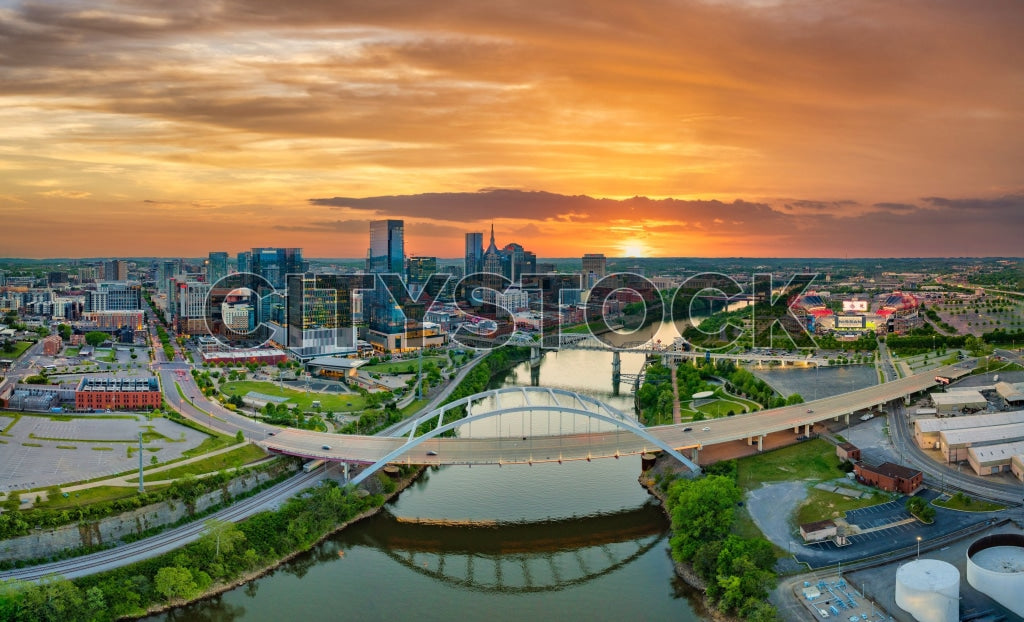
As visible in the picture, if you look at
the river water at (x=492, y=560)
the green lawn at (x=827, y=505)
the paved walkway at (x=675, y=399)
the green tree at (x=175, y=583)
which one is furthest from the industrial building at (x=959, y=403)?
the green tree at (x=175, y=583)

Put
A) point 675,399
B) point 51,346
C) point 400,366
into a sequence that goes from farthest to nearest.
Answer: point 400,366 < point 51,346 < point 675,399

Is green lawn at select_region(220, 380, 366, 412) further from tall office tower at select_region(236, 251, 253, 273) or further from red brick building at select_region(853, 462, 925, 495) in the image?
tall office tower at select_region(236, 251, 253, 273)

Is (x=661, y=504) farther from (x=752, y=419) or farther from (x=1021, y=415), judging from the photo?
(x=1021, y=415)

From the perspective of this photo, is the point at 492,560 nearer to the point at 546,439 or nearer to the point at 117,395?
the point at 546,439

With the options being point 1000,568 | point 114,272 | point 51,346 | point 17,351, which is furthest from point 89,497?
point 114,272

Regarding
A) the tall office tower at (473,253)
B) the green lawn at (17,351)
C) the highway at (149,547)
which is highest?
the tall office tower at (473,253)

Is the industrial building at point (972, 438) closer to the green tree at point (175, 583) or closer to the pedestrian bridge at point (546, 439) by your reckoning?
the pedestrian bridge at point (546, 439)
